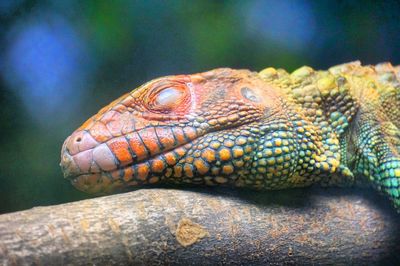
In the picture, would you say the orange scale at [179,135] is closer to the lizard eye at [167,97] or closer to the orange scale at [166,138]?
the orange scale at [166,138]

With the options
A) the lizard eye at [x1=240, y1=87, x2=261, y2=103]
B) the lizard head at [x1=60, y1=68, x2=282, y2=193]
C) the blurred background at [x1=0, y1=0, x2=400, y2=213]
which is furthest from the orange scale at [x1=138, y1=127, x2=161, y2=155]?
the blurred background at [x1=0, y1=0, x2=400, y2=213]

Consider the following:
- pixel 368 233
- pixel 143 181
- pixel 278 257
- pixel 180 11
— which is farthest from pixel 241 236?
pixel 180 11

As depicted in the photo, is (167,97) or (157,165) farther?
(167,97)

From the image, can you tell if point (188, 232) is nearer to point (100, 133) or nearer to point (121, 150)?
point (121, 150)

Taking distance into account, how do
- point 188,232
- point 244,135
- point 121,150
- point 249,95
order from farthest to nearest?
point 249,95 < point 244,135 < point 121,150 < point 188,232

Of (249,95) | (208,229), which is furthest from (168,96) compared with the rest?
(208,229)

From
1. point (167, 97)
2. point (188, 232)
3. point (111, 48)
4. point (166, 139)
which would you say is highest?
point (111, 48)

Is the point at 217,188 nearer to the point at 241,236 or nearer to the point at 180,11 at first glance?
the point at 241,236
